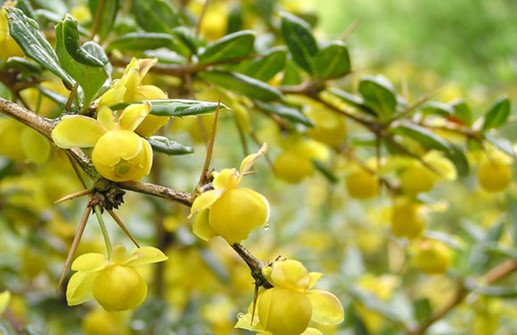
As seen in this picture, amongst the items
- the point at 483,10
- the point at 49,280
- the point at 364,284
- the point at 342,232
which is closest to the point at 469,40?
the point at 483,10

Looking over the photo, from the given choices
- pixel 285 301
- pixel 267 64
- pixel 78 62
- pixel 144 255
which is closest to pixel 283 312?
pixel 285 301

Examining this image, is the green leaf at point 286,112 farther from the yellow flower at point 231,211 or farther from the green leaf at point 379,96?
the yellow flower at point 231,211

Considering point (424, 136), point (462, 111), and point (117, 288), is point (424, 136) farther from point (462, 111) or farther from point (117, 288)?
point (117, 288)

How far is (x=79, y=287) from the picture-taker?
18.6 inches

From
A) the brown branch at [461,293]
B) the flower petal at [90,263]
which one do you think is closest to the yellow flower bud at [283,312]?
the flower petal at [90,263]

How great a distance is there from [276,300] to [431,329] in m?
0.81

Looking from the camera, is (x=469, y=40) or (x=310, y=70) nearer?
(x=310, y=70)

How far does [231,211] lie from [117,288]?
101 millimetres

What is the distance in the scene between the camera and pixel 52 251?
1101 mm

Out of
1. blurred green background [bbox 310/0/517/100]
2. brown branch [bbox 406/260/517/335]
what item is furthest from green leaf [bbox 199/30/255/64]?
blurred green background [bbox 310/0/517/100]

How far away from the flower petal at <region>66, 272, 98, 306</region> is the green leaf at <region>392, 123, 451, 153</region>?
390 millimetres

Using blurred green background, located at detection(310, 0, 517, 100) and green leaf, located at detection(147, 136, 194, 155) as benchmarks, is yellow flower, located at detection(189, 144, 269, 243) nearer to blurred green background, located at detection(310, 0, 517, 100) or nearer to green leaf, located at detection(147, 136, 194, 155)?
green leaf, located at detection(147, 136, 194, 155)

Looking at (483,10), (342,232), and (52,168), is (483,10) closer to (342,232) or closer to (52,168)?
(342,232)

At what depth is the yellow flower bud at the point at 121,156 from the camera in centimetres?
42
